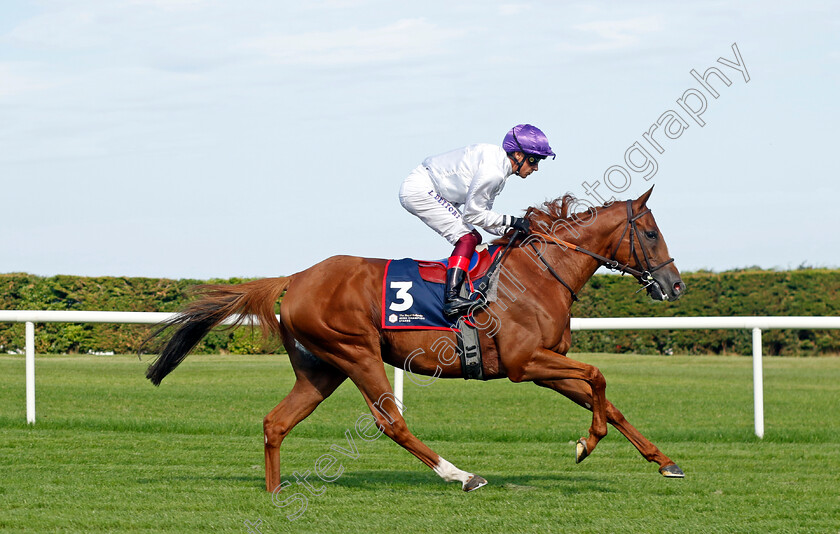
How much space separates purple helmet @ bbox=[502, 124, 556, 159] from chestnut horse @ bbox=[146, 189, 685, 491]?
0.46 meters

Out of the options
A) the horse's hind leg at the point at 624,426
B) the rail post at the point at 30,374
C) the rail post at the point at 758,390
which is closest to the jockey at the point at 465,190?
the horse's hind leg at the point at 624,426

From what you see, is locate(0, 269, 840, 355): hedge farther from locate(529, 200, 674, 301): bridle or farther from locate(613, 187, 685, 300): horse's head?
→ locate(613, 187, 685, 300): horse's head

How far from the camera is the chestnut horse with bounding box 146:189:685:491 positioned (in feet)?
16.5

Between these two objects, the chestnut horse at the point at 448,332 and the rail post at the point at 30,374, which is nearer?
the chestnut horse at the point at 448,332

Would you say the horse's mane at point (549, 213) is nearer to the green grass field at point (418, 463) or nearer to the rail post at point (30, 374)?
the green grass field at point (418, 463)

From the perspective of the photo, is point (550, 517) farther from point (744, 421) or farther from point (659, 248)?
point (744, 421)

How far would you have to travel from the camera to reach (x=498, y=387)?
1234 centimetres

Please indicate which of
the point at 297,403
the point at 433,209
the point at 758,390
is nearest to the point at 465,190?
the point at 433,209

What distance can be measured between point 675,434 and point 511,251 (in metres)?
3.24

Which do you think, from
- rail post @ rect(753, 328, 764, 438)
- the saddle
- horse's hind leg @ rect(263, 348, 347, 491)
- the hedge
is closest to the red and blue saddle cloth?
the saddle

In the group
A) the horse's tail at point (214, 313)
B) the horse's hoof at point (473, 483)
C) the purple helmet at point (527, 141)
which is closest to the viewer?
the horse's hoof at point (473, 483)

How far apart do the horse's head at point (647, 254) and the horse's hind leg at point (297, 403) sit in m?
1.81

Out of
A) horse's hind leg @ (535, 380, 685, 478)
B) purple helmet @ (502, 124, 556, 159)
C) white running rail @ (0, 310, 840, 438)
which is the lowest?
horse's hind leg @ (535, 380, 685, 478)

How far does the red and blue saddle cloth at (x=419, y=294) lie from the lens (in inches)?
201
